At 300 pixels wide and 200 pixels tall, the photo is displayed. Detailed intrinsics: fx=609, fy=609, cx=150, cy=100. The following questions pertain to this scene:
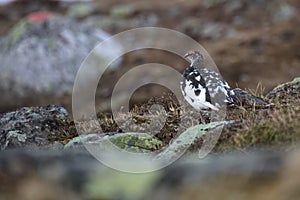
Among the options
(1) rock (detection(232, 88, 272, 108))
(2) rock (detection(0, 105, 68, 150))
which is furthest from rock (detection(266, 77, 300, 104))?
(2) rock (detection(0, 105, 68, 150))

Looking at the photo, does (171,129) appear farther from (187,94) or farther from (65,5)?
(65,5)

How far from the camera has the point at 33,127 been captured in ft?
23.0

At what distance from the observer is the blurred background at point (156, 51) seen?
21.3 meters

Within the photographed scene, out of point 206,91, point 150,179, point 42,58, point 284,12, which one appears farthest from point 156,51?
point 150,179

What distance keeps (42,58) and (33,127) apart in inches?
639

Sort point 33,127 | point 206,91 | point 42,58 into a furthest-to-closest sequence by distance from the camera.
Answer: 1. point 42,58
2. point 33,127
3. point 206,91

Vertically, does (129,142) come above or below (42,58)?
below

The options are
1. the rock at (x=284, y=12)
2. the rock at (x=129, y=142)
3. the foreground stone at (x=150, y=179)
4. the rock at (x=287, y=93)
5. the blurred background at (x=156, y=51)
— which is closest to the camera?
the foreground stone at (x=150, y=179)

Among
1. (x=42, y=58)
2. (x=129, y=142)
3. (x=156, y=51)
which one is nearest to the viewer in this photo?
(x=129, y=142)

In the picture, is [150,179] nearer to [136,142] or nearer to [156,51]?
[136,142]

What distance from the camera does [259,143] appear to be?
187 inches

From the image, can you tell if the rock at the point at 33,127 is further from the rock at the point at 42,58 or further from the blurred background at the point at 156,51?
the rock at the point at 42,58

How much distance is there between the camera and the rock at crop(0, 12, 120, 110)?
850 inches

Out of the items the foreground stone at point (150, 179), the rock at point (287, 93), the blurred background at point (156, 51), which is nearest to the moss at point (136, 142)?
the rock at point (287, 93)
